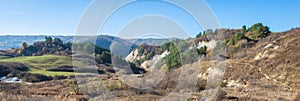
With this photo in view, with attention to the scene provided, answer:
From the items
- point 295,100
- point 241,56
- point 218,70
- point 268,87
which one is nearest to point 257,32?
point 241,56

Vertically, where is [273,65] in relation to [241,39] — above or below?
below

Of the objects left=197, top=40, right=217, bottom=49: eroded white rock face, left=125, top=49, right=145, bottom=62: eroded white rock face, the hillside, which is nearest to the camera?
the hillside

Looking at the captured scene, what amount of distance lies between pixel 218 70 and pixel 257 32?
108 ft

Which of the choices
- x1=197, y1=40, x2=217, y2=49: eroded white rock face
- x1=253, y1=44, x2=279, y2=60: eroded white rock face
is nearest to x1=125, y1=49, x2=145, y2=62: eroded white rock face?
x1=197, y1=40, x2=217, y2=49: eroded white rock face

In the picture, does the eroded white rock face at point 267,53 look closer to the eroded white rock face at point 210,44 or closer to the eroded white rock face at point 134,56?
the eroded white rock face at point 210,44

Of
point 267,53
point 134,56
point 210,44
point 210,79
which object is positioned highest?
point 210,44

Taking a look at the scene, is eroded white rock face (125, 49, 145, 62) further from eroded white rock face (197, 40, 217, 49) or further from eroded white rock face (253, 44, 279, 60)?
eroded white rock face (253, 44, 279, 60)

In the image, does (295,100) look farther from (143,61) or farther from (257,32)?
(143,61)

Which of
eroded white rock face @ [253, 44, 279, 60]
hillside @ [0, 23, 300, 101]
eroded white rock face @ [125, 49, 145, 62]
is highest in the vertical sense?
eroded white rock face @ [125, 49, 145, 62]

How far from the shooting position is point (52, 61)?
94000 millimetres

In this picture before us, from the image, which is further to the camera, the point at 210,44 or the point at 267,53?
the point at 210,44

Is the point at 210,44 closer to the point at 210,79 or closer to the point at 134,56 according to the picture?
the point at 210,79

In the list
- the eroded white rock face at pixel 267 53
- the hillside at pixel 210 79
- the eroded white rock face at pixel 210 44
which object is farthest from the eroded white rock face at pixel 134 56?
the eroded white rock face at pixel 267 53

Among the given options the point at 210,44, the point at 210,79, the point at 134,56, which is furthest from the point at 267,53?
the point at 134,56
